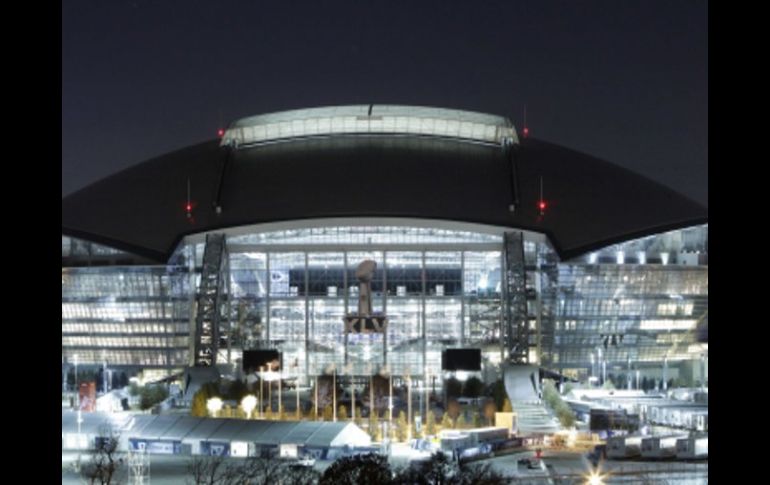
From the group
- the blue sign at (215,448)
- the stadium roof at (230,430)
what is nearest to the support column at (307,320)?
the stadium roof at (230,430)

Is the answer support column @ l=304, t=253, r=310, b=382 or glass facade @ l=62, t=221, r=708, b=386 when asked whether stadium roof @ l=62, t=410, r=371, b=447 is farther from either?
support column @ l=304, t=253, r=310, b=382

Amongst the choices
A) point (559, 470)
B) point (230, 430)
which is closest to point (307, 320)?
point (230, 430)

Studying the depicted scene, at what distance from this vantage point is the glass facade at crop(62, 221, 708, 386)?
105 meters

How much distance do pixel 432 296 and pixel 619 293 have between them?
1637cm

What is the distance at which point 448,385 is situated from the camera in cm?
9456

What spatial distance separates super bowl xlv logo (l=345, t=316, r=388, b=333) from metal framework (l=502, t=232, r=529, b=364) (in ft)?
34.7

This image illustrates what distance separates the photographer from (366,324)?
100125 millimetres

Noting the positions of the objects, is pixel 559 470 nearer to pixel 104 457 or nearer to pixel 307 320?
pixel 104 457

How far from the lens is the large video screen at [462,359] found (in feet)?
311

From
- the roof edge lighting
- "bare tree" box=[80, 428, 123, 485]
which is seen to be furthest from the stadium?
"bare tree" box=[80, 428, 123, 485]

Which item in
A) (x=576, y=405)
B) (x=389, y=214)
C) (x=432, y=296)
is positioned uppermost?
(x=389, y=214)
